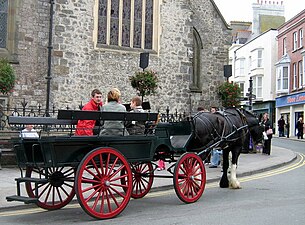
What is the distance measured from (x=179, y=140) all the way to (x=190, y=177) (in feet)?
3.15

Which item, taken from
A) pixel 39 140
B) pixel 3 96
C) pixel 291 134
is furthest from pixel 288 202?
pixel 291 134

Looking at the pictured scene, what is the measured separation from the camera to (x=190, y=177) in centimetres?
848

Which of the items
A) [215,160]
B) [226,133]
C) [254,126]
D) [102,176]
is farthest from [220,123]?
[215,160]

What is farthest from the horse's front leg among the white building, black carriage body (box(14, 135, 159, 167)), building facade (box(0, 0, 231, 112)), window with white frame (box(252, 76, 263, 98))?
window with white frame (box(252, 76, 263, 98))

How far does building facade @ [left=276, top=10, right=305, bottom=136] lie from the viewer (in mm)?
40094

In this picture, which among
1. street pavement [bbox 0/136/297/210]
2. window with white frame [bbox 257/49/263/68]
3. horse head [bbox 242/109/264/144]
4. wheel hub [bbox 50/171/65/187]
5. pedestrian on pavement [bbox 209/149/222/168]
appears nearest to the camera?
wheel hub [bbox 50/171/65/187]

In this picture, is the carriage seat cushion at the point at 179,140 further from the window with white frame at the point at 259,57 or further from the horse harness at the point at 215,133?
the window with white frame at the point at 259,57

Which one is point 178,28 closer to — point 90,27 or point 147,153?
point 90,27

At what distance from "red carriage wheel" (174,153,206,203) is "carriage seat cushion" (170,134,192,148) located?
0.43 m

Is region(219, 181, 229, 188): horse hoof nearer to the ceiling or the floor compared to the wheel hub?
nearer to the floor

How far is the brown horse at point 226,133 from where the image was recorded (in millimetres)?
9539

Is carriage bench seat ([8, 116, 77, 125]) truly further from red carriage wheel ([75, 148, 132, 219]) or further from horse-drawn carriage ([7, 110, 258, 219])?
red carriage wheel ([75, 148, 132, 219])

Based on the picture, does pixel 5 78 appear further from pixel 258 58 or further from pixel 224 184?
pixel 258 58

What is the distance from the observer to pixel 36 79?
64.6 ft
